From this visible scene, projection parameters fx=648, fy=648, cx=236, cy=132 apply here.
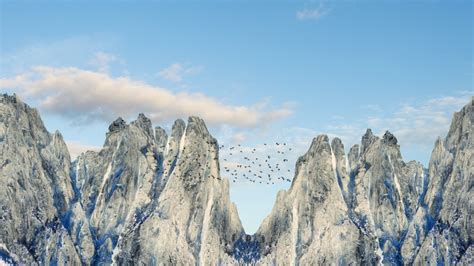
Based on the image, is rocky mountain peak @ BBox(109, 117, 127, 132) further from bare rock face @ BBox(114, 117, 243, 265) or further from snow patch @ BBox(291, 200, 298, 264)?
snow patch @ BBox(291, 200, 298, 264)

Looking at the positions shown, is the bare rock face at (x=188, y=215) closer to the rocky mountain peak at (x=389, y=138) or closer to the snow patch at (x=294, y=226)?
the snow patch at (x=294, y=226)

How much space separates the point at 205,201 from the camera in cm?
12556

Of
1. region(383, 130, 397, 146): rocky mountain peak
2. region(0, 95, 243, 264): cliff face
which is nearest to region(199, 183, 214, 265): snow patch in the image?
region(0, 95, 243, 264): cliff face

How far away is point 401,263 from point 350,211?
13.3 m

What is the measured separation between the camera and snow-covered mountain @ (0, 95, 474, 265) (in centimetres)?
11581

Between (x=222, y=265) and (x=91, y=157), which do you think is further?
(x=91, y=157)

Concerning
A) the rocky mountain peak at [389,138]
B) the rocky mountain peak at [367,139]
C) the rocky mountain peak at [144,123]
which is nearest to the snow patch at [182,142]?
the rocky mountain peak at [144,123]

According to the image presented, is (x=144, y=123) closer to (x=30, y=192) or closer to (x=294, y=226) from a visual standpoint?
(x=30, y=192)

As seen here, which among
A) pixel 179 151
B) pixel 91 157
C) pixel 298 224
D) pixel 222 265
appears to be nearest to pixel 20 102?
pixel 91 157

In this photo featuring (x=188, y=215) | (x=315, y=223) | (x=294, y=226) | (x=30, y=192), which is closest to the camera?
(x=30, y=192)

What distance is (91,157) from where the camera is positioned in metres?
131

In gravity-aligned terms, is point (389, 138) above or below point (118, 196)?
above

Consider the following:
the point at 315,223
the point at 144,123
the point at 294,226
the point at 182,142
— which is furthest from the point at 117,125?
the point at 315,223

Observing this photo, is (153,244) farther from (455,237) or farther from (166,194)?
(455,237)
